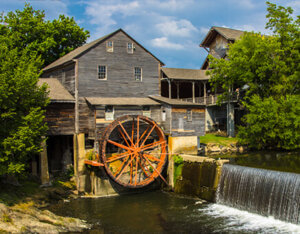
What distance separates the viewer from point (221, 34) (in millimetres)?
35156

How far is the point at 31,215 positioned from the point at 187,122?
1302cm

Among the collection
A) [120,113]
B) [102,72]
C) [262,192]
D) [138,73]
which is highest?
[138,73]

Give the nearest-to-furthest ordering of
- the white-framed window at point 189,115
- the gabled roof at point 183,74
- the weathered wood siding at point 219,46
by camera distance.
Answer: the white-framed window at point 189,115
the gabled roof at point 183,74
the weathered wood siding at point 219,46

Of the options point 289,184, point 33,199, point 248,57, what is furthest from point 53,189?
point 248,57

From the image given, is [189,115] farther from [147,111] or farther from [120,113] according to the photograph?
[120,113]

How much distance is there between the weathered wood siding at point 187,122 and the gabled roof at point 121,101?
1.88 m

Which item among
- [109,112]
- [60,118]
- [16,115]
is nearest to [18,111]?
[16,115]

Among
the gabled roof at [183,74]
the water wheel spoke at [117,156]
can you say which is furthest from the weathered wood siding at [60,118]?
the gabled roof at [183,74]

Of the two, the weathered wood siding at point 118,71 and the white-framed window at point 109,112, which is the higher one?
the weathered wood siding at point 118,71

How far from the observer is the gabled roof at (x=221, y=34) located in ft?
114

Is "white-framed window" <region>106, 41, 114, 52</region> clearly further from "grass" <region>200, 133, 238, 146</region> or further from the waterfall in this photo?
the waterfall

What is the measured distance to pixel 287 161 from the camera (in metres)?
21.6

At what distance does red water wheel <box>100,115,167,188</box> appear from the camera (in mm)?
21125

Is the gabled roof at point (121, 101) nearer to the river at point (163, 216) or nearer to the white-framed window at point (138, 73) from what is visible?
the white-framed window at point (138, 73)
